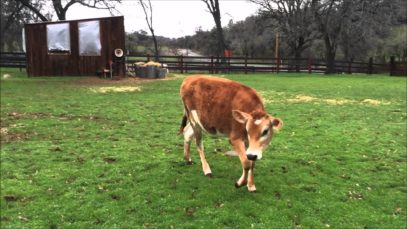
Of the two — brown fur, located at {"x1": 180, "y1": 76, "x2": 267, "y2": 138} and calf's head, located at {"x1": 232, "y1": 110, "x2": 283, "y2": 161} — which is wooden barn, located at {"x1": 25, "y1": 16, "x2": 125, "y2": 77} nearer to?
brown fur, located at {"x1": 180, "y1": 76, "x2": 267, "y2": 138}

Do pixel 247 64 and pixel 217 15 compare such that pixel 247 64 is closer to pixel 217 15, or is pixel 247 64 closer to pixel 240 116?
pixel 217 15

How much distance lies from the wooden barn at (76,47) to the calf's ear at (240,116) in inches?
701

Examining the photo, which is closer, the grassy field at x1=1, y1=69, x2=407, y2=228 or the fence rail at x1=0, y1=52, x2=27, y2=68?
the grassy field at x1=1, y1=69, x2=407, y2=228

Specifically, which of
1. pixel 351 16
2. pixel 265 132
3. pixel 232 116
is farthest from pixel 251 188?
pixel 351 16

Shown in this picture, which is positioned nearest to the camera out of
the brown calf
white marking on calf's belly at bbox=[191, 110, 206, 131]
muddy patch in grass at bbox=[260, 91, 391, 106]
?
the brown calf

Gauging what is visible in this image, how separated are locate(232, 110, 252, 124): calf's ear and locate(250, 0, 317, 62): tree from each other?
31433mm

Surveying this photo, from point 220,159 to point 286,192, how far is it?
1570mm

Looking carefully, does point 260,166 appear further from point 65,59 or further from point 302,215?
point 65,59

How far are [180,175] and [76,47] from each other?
58.4 ft

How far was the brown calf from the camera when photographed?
4.59 meters

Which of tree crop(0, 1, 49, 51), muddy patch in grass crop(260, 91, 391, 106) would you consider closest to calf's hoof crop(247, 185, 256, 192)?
muddy patch in grass crop(260, 91, 391, 106)

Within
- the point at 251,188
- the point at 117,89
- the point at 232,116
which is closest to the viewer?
the point at 232,116

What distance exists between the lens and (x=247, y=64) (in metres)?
31.3

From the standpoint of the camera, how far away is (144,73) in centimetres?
2253
